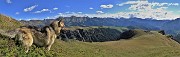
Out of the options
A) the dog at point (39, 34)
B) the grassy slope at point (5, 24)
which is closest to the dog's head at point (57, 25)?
the dog at point (39, 34)

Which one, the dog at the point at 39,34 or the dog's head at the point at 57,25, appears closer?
the dog at the point at 39,34

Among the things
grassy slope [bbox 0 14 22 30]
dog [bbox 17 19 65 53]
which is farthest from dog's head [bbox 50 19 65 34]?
grassy slope [bbox 0 14 22 30]

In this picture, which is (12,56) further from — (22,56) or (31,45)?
(31,45)

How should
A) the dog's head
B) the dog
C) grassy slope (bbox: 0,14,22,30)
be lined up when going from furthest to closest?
grassy slope (bbox: 0,14,22,30)
the dog's head
the dog

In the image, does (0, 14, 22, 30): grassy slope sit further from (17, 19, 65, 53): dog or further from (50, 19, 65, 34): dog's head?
(50, 19, 65, 34): dog's head

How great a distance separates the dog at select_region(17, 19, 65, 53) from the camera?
2616 centimetres

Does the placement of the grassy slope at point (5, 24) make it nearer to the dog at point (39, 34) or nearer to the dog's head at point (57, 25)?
the dog at point (39, 34)

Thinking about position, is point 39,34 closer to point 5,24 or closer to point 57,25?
point 57,25

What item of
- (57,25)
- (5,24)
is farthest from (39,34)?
(5,24)

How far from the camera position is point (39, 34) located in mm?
28062

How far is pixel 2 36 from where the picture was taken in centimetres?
2709

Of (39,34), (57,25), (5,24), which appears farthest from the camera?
(5,24)

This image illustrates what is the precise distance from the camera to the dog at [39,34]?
26.2m

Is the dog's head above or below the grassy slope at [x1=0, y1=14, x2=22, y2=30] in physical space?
above
